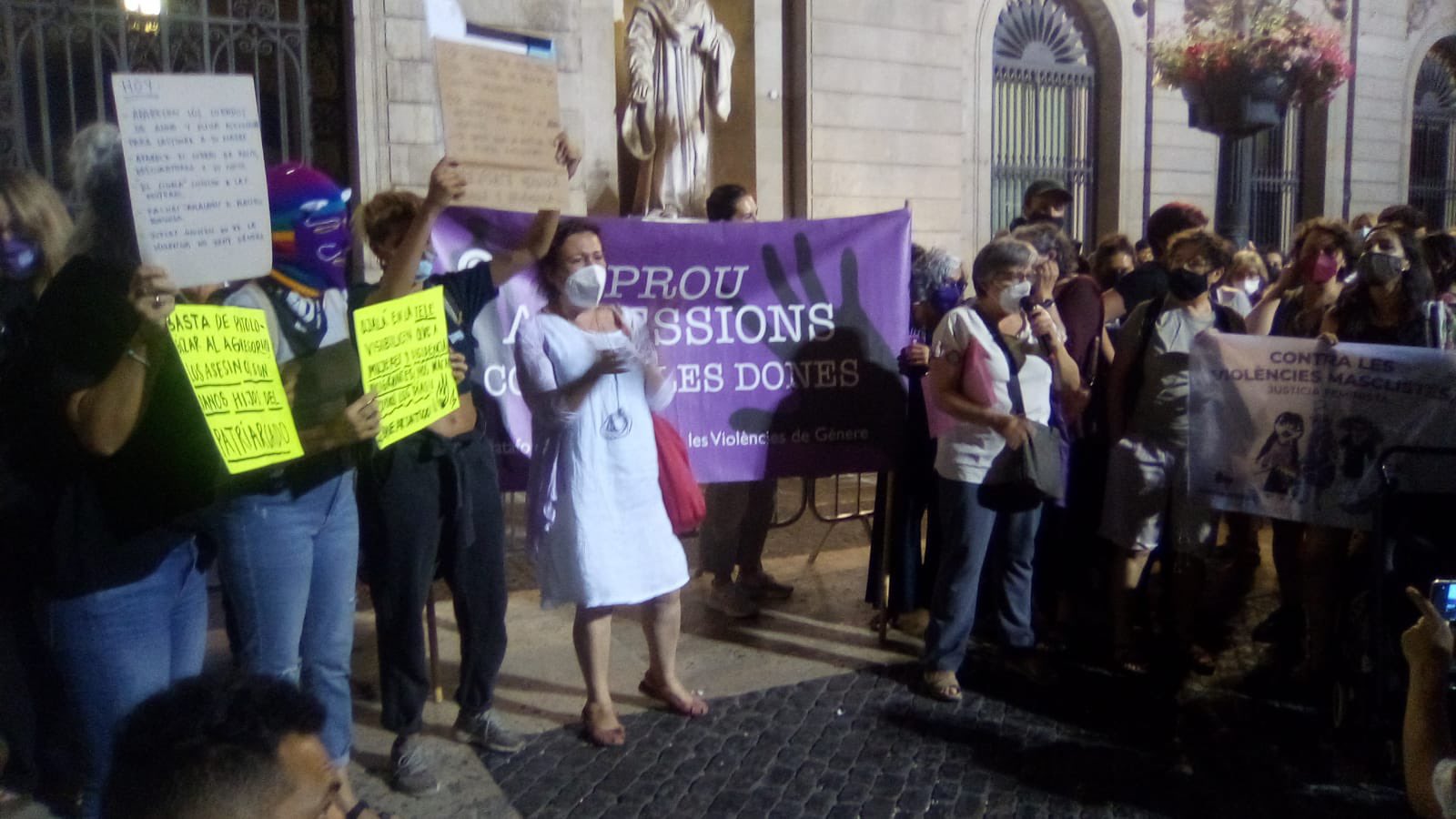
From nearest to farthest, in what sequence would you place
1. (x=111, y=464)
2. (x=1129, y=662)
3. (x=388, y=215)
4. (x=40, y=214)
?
1. (x=111, y=464)
2. (x=40, y=214)
3. (x=388, y=215)
4. (x=1129, y=662)

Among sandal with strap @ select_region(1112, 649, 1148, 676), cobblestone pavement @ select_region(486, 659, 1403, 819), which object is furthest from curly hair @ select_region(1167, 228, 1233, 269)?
cobblestone pavement @ select_region(486, 659, 1403, 819)

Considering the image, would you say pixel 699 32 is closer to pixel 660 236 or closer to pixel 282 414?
pixel 660 236

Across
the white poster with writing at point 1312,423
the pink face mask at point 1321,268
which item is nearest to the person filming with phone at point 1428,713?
the white poster with writing at point 1312,423

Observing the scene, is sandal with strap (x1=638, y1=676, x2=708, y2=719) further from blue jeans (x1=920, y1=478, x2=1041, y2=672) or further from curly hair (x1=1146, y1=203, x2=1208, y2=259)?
curly hair (x1=1146, y1=203, x2=1208, y2=259)

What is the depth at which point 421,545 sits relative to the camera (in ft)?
12.0

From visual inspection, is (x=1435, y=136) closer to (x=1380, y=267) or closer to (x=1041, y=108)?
(x=1041, y=108)

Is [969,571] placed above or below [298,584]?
below

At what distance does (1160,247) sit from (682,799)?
11.3 ft

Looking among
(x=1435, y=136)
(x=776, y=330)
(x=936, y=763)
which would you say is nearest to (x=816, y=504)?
(x=776, y=330)

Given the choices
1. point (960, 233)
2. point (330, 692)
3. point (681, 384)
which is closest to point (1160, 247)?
point (681, 384)

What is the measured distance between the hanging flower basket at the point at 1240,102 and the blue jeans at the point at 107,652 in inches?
360

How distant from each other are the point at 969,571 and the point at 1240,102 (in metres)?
6.67


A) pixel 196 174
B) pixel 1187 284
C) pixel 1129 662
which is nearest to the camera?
pixel 196 174

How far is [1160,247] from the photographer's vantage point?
18.2 ft
